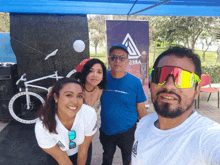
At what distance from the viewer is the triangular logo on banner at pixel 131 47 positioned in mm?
4082

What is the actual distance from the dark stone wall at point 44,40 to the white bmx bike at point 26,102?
234 millimetres

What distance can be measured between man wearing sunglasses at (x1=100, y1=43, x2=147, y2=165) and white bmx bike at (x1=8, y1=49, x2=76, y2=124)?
8.35ft

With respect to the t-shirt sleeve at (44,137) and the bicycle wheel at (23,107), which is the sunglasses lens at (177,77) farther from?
the bicycle wheel at (23,107)

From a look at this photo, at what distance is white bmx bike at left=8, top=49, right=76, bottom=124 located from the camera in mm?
3852

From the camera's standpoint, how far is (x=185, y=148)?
796mm

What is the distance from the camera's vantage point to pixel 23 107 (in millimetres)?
4074

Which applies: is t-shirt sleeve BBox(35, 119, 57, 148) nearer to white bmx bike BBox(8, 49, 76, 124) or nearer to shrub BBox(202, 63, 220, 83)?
white bmx bike BBox(8, 49, 76, 124)

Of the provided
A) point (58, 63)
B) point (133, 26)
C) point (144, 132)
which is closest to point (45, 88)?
point (58, 63)

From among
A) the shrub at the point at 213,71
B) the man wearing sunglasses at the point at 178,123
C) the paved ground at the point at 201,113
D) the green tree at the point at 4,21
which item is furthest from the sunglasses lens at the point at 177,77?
the green tree at the point at 4,21

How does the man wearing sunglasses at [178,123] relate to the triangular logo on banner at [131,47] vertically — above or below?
below

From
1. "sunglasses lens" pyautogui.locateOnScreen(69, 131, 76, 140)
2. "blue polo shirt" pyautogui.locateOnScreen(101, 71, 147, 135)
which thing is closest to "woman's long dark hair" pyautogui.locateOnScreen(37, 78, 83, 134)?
"sunglasses lens" pyautogui.locateOnScreen(69, 131, 76, 140)

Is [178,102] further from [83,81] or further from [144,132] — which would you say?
[83,81]

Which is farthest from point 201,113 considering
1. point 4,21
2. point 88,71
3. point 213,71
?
point 4,21

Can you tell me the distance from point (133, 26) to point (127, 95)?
2869mm
